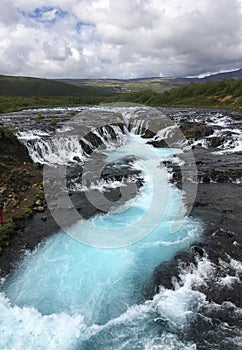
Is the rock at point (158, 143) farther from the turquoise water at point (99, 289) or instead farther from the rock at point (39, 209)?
the rock at point (39, 209)

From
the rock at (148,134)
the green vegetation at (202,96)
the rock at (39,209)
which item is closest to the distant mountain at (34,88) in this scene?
the green vegetation at (202,96)

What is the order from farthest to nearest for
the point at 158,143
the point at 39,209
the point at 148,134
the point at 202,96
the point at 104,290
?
1. the point at 202,96
2. the point at 148,134
3. the point at 158,143
4. the point at 39,209
5. the point at 104,290

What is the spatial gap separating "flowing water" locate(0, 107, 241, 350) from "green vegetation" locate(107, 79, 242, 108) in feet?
192

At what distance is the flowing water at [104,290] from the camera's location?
9.09 m

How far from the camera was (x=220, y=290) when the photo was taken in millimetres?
10727

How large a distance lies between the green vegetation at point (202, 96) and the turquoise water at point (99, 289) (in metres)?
58.6

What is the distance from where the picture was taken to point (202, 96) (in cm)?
8419

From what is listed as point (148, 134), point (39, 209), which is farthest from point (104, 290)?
point (148, 134)

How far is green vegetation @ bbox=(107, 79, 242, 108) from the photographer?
73.4m

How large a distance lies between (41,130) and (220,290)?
28.7 meters

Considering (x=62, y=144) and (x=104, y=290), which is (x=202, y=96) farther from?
(x=104, y=290)

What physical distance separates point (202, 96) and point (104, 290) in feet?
267

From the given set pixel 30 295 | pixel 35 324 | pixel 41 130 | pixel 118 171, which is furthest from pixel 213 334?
pixel 41 130

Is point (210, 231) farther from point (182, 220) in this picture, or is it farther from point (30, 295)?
point (30, 295)
